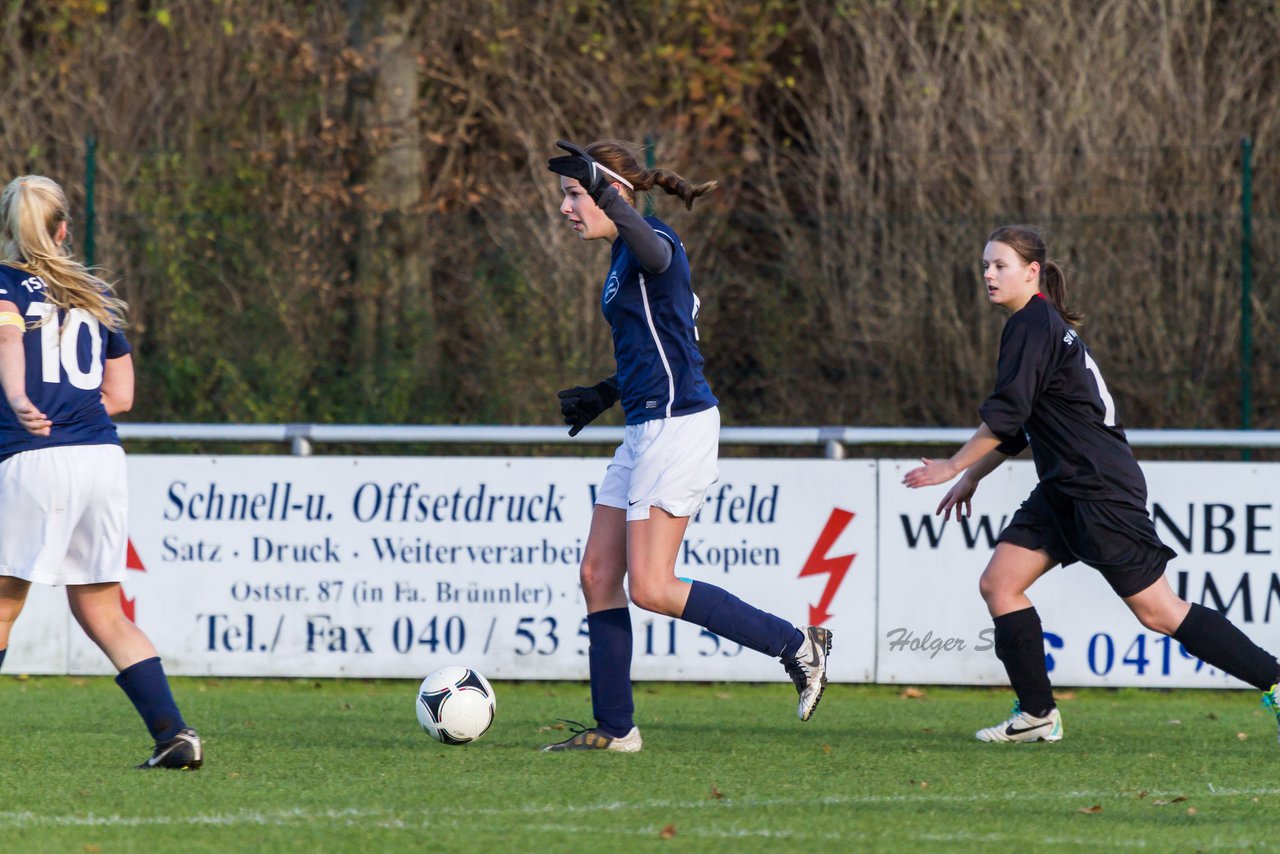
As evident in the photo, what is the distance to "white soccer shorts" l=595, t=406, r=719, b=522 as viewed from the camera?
5707 millimetres

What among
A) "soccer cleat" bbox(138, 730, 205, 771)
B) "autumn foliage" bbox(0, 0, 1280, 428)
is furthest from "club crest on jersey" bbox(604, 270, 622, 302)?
"autumn foliage" bbox(0, 0, 1280, 428)

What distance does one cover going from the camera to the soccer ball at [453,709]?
6008mm

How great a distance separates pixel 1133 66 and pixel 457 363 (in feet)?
19.7

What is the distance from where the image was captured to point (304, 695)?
815cm

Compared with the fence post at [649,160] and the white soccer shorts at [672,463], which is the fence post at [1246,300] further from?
the white soccer shorts at [672,463]

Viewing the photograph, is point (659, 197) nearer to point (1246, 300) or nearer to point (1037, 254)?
point (1246, 300)

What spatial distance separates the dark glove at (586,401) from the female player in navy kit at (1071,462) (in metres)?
1.19

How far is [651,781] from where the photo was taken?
213 inches

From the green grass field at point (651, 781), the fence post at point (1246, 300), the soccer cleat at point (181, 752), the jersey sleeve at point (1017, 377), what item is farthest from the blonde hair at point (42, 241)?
the fence post at point (1246, 300)

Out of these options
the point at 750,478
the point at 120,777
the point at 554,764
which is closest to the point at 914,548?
the point at 750,478

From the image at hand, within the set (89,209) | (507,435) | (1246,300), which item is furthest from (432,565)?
(1246,300)

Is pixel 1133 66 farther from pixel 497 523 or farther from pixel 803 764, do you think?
pixel 803 764

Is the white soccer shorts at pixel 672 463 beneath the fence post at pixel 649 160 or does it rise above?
beneath

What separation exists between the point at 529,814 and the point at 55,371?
6.55 feet
